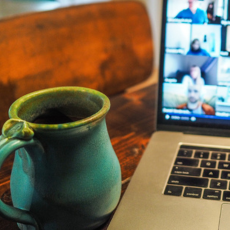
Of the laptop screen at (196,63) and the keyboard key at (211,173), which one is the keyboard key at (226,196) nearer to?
the keyboard key at (211,173)

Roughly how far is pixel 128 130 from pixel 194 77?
0.14 metres

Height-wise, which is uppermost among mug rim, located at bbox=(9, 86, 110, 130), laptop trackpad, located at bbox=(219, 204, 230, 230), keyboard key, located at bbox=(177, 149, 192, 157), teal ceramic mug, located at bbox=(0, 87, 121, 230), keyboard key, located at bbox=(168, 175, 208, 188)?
mug rim, located at bbox=(9, 86, 110, 130)

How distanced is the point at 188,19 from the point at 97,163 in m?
0.27

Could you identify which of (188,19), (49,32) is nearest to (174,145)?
(188,19)

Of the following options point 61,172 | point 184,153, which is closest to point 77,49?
point 184,153

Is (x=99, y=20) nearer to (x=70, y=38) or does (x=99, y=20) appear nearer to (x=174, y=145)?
(x=70, y=38)

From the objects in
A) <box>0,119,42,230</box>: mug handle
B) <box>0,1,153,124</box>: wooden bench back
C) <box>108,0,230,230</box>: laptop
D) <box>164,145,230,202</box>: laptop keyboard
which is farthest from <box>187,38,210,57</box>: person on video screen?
<box>0,1,153,124</box>: wooden bench back

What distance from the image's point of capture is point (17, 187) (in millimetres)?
311

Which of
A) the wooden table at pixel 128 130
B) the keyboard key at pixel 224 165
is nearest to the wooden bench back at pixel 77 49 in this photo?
the wooden table at pixel 128 130

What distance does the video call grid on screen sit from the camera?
0.47m

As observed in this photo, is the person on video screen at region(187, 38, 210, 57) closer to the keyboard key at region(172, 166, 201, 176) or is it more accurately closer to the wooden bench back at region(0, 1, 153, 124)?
the keyboard key at region(172, 166, 201, 176)

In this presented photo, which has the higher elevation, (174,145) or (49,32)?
(49,32)

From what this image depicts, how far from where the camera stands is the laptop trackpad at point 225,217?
0.33 meters

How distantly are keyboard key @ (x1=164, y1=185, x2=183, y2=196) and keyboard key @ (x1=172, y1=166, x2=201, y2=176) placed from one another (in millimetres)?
28
